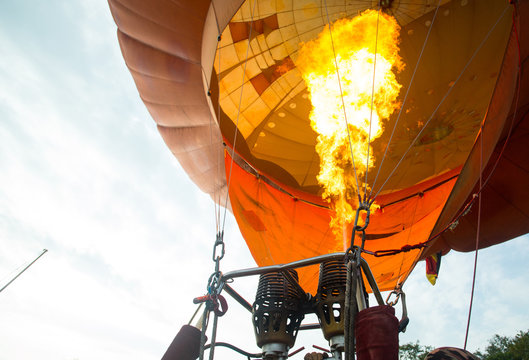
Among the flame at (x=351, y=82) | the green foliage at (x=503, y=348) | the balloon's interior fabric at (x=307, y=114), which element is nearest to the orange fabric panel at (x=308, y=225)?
the balloon's interior fabric at (x=307, y=114)

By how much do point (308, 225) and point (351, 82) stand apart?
1.63 m

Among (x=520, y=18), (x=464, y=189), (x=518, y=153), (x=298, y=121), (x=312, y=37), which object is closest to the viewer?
(x=520, y=18)

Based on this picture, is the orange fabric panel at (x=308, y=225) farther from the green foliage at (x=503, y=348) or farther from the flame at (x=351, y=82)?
the green foliage at (x=503, y=348)

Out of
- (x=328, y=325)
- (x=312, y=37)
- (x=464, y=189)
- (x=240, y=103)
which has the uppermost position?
(x=312, y=37)

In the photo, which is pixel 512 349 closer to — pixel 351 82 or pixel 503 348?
pixel 503 348

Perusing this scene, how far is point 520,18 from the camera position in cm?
242

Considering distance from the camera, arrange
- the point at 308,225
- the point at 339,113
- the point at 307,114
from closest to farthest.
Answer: the point at 339,113 → the point at 307,114 → the point at 308,225

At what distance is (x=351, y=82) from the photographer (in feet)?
12.1

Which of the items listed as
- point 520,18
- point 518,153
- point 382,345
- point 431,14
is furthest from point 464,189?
point 382,345

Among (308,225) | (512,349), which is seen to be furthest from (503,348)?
(308,225)

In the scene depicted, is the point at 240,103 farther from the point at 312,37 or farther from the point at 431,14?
the point at 431,14

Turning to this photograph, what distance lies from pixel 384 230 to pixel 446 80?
1653 mm

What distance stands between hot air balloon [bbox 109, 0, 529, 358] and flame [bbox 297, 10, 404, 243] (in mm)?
13

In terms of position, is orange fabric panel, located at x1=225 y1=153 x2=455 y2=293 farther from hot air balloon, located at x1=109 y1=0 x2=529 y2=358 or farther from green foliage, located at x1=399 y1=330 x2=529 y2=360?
green foliage, located at x1=399 y1=330 x2=529 y2=360
